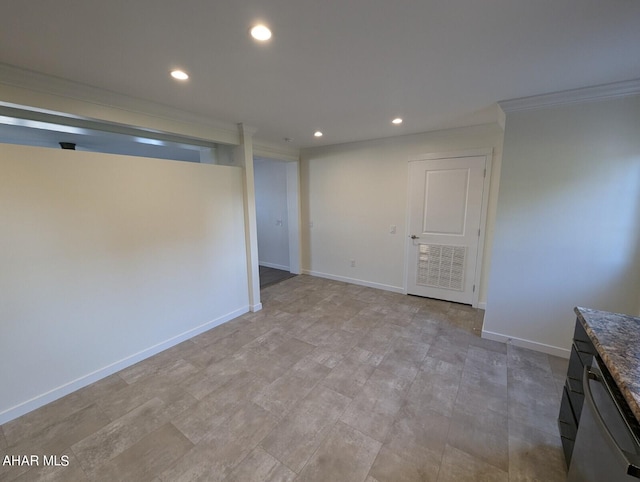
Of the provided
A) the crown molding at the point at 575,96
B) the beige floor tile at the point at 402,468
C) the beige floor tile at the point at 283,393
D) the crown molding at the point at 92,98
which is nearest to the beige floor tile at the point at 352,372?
the beige floor tile at the point at 283,393

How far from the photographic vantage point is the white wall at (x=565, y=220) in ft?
7.11

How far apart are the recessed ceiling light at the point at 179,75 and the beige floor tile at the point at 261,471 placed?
256 centimetres

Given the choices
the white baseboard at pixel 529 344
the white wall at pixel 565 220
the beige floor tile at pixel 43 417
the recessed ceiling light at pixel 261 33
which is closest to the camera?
the recessed ceiling light at pixel 261 33

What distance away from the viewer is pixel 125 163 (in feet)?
7.54

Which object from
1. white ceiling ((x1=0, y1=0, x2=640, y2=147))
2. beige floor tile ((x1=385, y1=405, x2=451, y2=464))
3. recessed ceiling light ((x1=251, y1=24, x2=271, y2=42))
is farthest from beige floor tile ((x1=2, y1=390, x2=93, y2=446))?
recessed ceiling light ((x1=251, y1=24, x2=271, y2=42))

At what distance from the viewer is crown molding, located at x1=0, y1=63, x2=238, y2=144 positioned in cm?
175

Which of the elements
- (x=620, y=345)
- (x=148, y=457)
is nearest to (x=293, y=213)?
(x=148, y=457)

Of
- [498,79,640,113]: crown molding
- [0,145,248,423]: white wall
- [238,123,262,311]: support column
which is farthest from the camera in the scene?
[238,123,262,311]: support column

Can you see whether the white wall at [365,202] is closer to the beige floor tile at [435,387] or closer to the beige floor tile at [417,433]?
the beige floor tile at [435,387]

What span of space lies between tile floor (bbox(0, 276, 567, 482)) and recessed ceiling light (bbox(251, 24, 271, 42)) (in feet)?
7.96

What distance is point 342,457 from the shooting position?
1.55 metres

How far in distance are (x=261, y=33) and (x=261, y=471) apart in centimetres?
245

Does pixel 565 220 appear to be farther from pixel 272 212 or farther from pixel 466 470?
pixel 272 212

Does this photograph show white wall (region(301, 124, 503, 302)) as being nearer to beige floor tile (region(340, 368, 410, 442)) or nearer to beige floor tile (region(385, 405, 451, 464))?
beige floor tile (region(340, 368, 410, 442))
